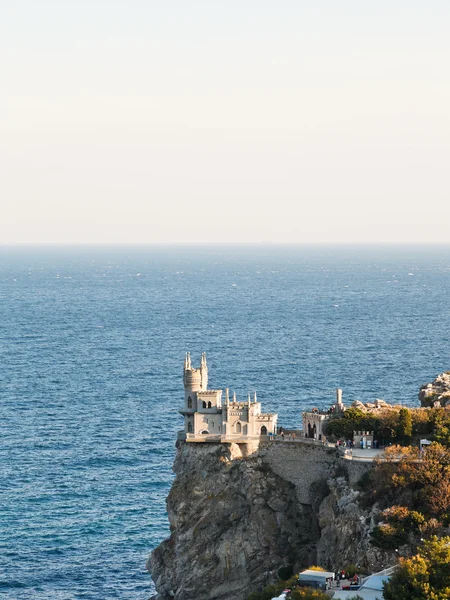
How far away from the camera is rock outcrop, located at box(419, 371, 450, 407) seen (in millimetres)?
99812

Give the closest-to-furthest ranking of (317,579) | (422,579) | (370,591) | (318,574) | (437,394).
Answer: (422,579)
(370,591)
(317,579)
(318,574)
(437,394)

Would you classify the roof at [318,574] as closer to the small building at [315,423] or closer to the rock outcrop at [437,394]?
the small building at [315,423]

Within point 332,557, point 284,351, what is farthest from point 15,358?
point 332,557

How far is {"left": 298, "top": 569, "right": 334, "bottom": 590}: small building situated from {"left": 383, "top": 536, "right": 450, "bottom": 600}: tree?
21.4 ft

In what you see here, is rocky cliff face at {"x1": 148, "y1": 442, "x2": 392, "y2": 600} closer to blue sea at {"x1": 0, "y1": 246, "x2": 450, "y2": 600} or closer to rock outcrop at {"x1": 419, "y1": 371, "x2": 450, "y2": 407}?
blue sea at {"x1": 0, "y1": 246, "x2": 450, "y2": 600}

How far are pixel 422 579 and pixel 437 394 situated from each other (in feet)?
134

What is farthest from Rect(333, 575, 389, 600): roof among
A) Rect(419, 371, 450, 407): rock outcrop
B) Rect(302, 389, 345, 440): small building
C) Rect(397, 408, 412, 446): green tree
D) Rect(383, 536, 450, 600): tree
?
Rect(419, 371, 450, 407): rock outcrop

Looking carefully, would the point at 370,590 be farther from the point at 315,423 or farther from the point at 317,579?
the point at 315,423

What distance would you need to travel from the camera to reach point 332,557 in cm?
8106

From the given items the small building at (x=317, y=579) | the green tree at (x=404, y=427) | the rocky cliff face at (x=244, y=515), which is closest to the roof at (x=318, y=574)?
the small building at (x=317, y=579)

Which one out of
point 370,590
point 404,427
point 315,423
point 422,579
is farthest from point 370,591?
point 315,423

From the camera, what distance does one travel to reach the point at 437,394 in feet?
337

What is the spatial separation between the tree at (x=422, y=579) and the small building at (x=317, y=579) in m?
6.52

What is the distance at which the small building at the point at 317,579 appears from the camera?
71.2 m
